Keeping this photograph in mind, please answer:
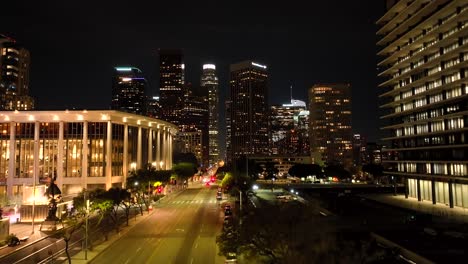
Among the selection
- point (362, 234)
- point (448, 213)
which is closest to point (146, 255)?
point (362, 234)

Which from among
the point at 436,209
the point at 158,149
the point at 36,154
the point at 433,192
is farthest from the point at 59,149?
the point at 433,192

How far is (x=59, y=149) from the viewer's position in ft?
322

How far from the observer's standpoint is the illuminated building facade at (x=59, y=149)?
96.6 m

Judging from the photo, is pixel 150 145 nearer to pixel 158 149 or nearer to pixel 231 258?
pixel 158 149

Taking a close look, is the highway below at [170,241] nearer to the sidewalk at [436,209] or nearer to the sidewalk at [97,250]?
the sidewalk at [97,250]

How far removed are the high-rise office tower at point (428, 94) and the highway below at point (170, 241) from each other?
150 ft

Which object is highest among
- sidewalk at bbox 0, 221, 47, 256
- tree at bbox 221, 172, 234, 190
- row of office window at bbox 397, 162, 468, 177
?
row of office window at bbox 397, 162, 468, 177

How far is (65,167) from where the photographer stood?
9894cm

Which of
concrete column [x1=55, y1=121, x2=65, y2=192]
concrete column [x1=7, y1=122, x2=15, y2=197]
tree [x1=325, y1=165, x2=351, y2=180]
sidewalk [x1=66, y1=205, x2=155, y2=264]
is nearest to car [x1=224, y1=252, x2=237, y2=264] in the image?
sidewalk [x1=66, y1=205, x2=155, y2=264]

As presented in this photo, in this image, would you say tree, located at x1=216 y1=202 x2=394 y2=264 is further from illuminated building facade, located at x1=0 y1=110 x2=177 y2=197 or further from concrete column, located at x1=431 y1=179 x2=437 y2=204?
illuminated building facade, located at x1=0 y1=110 x2=177 y2=197

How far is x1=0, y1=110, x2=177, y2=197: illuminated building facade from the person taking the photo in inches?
3804

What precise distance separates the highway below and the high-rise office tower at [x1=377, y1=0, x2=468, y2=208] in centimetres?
4561

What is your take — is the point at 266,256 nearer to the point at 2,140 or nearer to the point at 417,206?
the point at 417,206

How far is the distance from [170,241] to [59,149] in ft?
206
